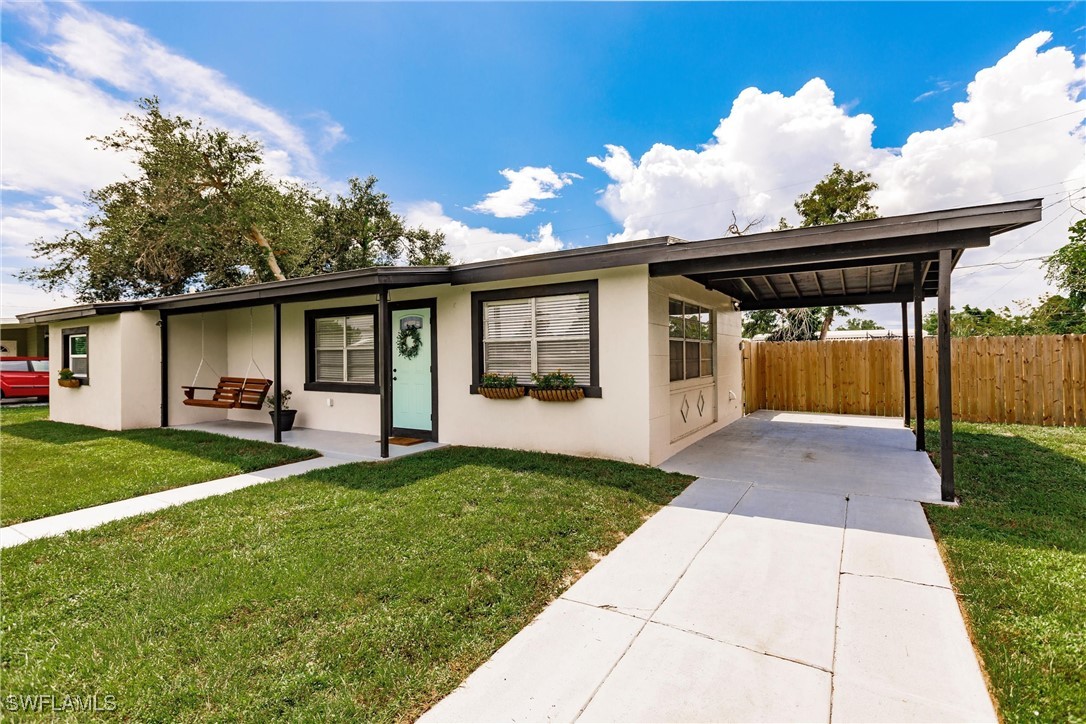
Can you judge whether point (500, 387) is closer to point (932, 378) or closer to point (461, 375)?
point (461, 375)

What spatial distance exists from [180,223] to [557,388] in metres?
14.3

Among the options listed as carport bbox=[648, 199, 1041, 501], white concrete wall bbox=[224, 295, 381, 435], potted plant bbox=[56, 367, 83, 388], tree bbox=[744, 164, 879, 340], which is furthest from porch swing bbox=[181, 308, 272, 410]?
tree bbox=[744, 164, 879, 340]

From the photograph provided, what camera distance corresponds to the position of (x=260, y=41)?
830 cm

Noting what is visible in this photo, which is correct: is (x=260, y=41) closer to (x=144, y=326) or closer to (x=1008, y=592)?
(x=144, y=326)

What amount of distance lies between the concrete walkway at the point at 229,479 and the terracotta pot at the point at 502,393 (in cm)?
114

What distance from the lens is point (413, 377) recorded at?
24.8 feet

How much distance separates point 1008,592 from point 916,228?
9.08 feet

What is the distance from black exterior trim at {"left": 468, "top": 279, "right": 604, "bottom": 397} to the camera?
5836 mm

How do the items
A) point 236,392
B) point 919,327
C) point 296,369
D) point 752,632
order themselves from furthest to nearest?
1. point 296,369
2. point 236,392
3. point 919,327
4. point 752,632

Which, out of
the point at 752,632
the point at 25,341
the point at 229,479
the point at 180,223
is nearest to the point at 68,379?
the point at 180,223

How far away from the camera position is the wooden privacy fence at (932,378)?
326 inches

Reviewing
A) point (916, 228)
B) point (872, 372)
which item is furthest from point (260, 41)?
point (872, 372)

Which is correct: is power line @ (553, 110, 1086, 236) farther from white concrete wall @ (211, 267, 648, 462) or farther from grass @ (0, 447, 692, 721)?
grass @ (0, 447, 692, 721)

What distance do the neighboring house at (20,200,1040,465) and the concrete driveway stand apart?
2.19 metres
